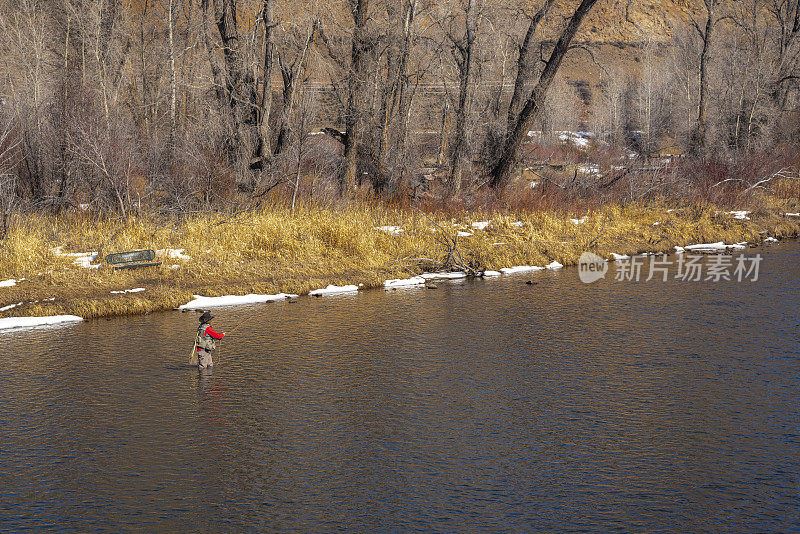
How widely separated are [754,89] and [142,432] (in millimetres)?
36886

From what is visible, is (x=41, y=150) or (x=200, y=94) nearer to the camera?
(x=41, y=150)

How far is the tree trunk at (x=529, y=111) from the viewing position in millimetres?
23625

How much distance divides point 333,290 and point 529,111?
11.4m

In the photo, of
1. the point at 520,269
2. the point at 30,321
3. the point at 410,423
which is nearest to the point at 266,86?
the point at 520,269

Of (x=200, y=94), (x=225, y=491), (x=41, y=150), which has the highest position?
(x=200, y=94)

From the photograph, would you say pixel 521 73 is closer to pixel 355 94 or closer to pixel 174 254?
pixel 355 94

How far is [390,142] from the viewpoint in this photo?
27.0 m

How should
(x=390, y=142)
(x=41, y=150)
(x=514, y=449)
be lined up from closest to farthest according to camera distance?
(x=514, y=449) → (x=41, y=150) → (x=390, y=142)

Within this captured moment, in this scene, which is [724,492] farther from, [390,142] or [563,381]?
[390,142]

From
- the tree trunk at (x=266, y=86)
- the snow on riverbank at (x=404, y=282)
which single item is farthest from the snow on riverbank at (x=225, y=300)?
the tree trunk at (x=266, y=86)

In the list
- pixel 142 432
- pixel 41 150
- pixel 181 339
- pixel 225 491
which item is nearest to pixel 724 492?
pixel 225 491

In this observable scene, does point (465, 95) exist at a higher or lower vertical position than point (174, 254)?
higher

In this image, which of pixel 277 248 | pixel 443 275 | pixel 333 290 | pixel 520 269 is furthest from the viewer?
pixel 520 269

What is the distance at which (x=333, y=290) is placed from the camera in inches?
610
